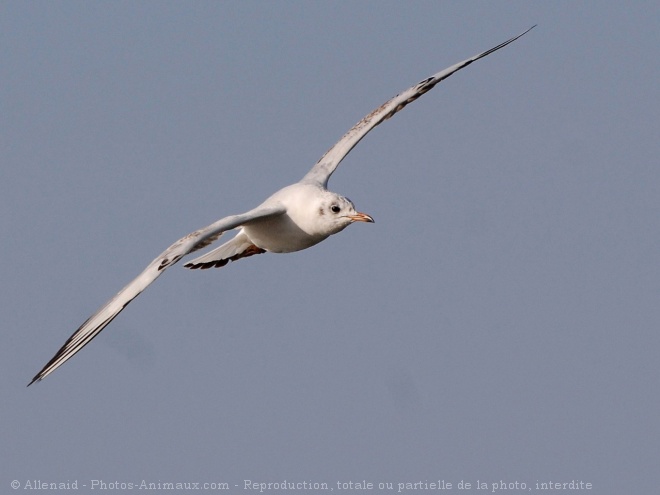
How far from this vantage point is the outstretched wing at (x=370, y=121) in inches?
931

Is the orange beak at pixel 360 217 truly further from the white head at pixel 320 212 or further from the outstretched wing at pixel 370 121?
the outstretched wing at pixel 370 121

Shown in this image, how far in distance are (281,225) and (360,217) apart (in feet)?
4.83

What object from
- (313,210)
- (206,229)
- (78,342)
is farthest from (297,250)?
(78,342)

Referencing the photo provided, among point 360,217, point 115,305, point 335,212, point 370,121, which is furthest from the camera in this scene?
point 370,121

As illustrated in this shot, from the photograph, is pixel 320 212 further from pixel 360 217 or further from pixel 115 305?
pixel 115 305

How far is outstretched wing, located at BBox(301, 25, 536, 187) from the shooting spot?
77.6 ft

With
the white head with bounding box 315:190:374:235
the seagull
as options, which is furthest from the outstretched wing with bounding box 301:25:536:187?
the white head with bounding box 315:190:374:235

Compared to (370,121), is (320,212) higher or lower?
lower

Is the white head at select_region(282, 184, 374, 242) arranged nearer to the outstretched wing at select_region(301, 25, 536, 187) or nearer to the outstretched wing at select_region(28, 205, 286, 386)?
the outstretched wing at select_region(301, 25, 536, 187)

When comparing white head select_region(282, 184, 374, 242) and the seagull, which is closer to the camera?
the seagull

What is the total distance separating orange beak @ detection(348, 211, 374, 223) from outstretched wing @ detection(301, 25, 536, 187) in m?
2.14

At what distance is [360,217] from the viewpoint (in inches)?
821

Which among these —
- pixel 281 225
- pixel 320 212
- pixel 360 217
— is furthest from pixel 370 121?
pixel 360 217

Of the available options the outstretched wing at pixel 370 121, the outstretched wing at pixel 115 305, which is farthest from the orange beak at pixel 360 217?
the outstretched wing at pixel 115 305
